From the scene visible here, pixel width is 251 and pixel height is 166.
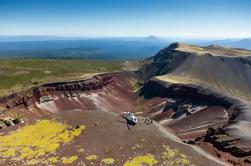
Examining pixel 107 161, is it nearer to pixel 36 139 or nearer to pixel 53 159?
pixel 53 159

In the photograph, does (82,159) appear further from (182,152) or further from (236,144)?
(236,144)

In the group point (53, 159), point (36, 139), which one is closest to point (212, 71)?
point (36, 139)

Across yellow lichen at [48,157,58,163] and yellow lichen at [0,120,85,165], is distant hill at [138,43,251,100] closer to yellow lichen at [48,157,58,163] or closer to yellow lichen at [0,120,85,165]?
yellow lichen at [0,120,85,165]

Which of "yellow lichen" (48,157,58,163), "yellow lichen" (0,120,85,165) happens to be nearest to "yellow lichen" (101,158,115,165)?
"yellow lichen" (48,157,58,163)

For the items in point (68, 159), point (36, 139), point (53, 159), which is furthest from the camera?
point (36, 139)

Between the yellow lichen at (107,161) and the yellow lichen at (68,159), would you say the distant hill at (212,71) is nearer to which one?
the yellow lichen at (107,161)

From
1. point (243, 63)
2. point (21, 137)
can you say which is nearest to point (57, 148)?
point (21, 137)
